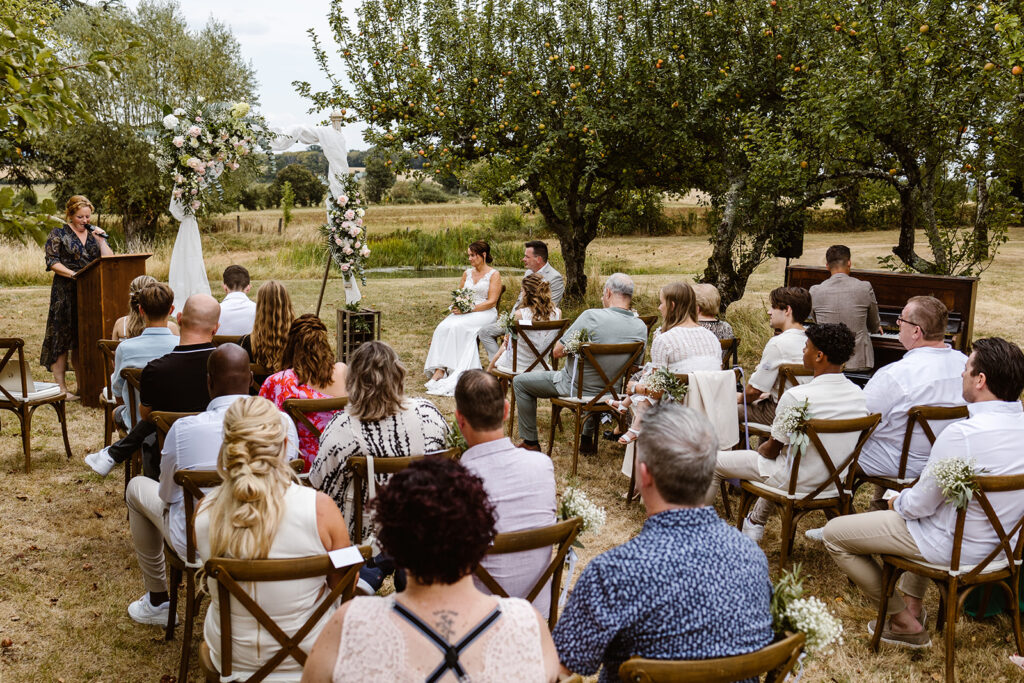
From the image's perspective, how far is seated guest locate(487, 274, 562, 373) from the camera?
693 centimetres

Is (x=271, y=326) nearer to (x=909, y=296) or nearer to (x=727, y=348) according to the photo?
(x=727, y=348)

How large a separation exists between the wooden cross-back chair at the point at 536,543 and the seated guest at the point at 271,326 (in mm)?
2734

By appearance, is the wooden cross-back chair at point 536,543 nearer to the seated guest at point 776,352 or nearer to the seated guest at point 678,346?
the seated guest at point 678,346

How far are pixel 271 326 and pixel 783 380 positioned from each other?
10.9 feet

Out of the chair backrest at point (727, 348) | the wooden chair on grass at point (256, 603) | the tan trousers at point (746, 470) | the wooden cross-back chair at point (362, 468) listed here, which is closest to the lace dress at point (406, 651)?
the wooden chair on grass at point (256, 603)

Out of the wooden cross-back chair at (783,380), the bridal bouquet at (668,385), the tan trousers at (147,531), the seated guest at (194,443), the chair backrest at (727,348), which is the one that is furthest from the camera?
the chair backrest at (727,348)

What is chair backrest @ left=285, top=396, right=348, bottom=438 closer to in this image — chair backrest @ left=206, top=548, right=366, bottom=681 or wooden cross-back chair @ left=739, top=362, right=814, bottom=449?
chair backrest @ left=206, top=548, right=366, bottom=681

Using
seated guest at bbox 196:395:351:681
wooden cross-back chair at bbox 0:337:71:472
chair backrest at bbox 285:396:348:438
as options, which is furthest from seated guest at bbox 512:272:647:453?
wooden cross-back chair at bbox 0:337:71:472

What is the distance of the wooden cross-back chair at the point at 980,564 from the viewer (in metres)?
3.32

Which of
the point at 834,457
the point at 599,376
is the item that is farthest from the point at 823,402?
the point at 599,376

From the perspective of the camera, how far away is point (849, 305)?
22.7 feet

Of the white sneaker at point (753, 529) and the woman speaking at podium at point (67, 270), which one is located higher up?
the woman speaking at podium at point (67, 270)

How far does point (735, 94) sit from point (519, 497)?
866cm

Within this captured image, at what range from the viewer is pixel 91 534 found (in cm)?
498
